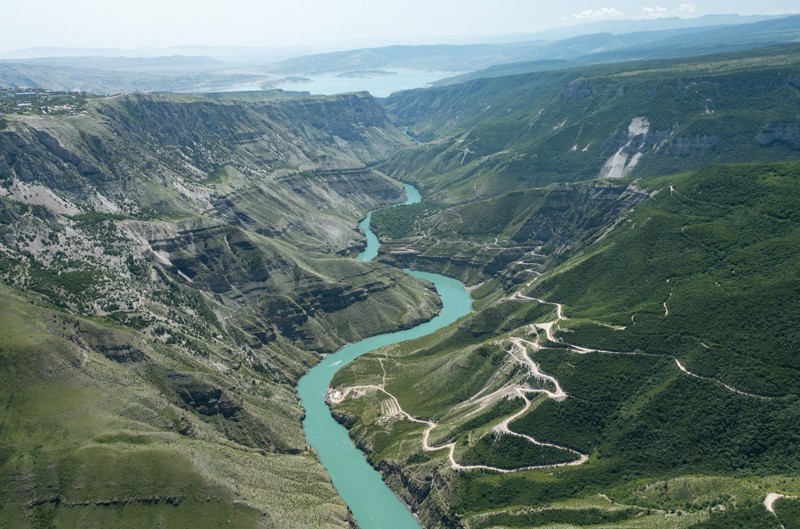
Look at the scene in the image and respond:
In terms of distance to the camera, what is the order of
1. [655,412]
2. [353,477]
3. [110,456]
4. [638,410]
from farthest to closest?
[353,477], [638,410], [655,412], [110,456]

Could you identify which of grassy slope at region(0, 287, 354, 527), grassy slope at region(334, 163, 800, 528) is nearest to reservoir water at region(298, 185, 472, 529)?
grassy slope at region(334, 163, 800, 528)

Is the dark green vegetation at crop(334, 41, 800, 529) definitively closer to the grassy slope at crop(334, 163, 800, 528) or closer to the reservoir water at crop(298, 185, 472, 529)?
the grassy slope at crop(334, 163, 800, 528)

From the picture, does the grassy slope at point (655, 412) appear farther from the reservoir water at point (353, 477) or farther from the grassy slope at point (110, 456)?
the grassy slope at point (110, 456)

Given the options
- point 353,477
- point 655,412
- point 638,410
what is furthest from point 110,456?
point 655,412

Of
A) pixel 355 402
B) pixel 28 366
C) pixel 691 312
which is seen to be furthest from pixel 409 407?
pixel 28 366

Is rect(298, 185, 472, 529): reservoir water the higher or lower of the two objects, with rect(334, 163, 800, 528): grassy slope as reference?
lower

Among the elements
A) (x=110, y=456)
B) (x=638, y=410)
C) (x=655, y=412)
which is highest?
(x=110, y=456)

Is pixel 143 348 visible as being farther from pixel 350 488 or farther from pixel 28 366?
pixel 350 488

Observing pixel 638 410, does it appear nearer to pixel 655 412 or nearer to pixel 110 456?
pixel 655 412
